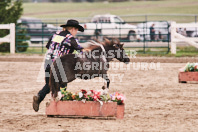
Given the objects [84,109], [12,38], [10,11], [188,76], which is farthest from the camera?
[10,11]

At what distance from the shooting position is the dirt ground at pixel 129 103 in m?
6.95

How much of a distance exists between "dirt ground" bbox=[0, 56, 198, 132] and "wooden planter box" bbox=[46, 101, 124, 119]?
135 millimetres

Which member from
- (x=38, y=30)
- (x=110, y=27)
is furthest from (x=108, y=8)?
(x=110, y=27)

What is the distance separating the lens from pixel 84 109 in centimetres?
761

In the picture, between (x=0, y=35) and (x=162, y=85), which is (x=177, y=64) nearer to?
(x=162, y=85)

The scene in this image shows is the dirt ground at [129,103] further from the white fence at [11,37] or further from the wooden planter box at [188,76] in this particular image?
the white fence at [11,37]

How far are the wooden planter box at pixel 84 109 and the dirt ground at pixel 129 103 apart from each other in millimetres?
135

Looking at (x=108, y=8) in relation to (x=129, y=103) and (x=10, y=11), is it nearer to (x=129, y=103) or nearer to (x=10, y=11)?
(x=10, y=11)

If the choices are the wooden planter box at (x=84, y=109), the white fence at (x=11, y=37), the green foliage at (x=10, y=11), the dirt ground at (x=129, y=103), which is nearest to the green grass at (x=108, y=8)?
the green foliage at (x=10, y=11)

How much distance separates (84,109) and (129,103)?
6.00ft

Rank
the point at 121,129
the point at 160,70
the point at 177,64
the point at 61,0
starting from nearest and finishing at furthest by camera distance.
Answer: the point at 121,129 < the point at 160,70 < the point at 177,64 < the point at 61,0

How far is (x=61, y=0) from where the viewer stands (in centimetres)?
8388

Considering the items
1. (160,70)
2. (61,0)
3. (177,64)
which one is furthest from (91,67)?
(61,0)

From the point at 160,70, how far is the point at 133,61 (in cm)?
270
